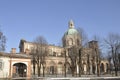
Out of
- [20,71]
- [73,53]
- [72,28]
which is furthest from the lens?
[72,28]

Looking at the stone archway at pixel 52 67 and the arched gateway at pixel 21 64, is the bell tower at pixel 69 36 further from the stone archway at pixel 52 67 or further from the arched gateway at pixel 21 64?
the arched gateway at pixel 21 64

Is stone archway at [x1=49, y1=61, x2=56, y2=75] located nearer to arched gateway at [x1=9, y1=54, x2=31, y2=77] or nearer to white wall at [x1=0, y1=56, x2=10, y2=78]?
arched gateway at [x1=9, y1=54, x2=31, y2=77]

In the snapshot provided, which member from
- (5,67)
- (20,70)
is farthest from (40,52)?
(5,67)

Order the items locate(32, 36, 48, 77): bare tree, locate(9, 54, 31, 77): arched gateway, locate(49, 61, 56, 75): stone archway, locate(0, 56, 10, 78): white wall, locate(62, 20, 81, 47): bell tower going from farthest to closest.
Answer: locate(49, 61, 56, 75): stone archway
locate(62, 20, 81, 47): bell tower
locate(32, 36, 48, 77): bare tree
locate(9, 54, 31, 77): arched gateway
locate(0, 56, 10, 78): white wall

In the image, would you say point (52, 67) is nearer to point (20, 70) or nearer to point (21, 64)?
point (20, 70)

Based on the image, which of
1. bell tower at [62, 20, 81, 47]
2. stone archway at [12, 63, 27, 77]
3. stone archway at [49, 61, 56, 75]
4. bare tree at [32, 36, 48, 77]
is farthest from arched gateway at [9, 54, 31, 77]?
stone archway at [49, 61, 56, 75]

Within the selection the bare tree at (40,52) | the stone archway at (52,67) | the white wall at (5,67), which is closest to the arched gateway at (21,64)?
the white wall at (5,67)

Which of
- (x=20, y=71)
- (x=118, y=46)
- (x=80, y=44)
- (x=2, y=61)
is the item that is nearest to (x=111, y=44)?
(x=118, y=46)

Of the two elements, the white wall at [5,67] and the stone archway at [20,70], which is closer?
the white wall at [5,67]

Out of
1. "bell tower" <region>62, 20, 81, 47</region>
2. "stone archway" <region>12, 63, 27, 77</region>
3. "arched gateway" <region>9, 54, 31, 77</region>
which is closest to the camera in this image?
"arched gateway" <region>9, 54, 31, 77</region>

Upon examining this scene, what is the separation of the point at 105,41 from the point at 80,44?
8.39 meters

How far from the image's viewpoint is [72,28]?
95812 mm

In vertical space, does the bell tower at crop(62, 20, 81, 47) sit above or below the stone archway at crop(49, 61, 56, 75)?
above

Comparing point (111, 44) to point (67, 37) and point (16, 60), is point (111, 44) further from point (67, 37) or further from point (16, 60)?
point (67, 37)
